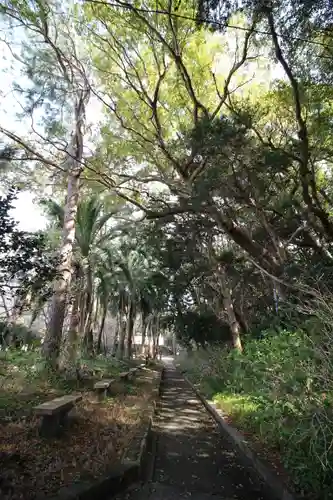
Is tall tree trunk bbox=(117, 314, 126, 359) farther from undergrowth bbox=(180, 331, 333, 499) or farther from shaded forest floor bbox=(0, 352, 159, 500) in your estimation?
undergrowth bbox=(180, 331, 333, 499)

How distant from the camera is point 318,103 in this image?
891cm

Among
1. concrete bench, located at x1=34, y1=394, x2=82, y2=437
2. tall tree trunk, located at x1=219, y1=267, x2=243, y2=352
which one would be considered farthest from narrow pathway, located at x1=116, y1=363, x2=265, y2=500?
tall tree trunk, located at x1=219, y1=267, x2=243, y2=352

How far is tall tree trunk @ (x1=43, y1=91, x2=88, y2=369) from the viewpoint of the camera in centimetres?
881

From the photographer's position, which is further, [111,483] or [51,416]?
[51,416]

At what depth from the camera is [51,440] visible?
4672 mm

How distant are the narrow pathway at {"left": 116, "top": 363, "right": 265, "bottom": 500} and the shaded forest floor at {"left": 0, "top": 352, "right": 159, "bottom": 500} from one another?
2.05 ft

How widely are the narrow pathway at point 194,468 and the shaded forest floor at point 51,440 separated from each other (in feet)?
2.05

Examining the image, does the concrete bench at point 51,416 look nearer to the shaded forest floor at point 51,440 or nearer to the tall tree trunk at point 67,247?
the shaded forest floor at point 51,440

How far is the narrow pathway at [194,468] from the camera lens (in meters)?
4.11

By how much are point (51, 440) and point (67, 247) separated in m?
5.72

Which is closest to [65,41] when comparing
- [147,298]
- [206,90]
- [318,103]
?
[206,90]

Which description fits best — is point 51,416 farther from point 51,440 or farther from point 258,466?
point 258,466

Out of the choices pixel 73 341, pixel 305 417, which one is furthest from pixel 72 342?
pixel 305 417

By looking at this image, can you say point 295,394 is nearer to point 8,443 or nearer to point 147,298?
point 8,443
